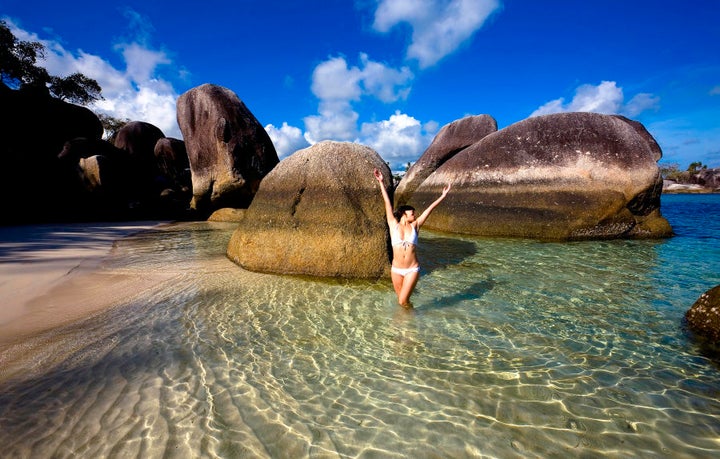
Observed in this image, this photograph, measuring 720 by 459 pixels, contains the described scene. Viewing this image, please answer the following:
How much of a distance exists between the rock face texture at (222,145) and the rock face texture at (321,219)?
6.77m

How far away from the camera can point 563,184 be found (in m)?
8.99

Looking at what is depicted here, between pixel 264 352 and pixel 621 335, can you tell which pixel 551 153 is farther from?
pixel 264 352

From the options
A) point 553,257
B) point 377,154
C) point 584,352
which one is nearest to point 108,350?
point 584,352

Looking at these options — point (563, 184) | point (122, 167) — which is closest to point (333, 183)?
point (563, 184)

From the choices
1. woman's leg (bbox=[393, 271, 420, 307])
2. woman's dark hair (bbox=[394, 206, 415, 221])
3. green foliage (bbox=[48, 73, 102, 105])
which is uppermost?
green foliage (bbox=[48, 73, 102, 105])

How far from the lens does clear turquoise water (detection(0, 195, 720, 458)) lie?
2137 mm

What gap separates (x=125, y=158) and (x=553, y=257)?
1838 centimetres

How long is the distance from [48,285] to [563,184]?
1082 centimetres

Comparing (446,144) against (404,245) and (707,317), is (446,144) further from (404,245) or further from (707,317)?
(707,317)

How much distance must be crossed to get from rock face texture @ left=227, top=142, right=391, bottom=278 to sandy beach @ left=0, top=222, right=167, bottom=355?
2.04 metres

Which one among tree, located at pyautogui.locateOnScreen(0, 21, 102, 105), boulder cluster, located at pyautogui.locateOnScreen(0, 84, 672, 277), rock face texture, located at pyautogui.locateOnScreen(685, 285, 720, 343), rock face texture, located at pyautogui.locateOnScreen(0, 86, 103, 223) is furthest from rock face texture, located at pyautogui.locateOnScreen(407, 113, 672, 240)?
tree, located at pyautogui.locateOnScreen(0, 21, 102, 105)

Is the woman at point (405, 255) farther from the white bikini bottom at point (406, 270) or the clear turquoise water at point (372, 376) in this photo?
the clear turquoise water at point (372, 376)

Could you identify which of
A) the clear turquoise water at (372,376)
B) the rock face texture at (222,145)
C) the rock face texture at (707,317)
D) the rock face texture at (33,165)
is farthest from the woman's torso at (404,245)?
the rock face texture at (33,165)

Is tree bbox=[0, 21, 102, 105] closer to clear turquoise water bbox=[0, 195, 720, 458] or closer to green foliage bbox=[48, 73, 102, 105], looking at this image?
green foliage bbox=[48, 73, 102, 105]
